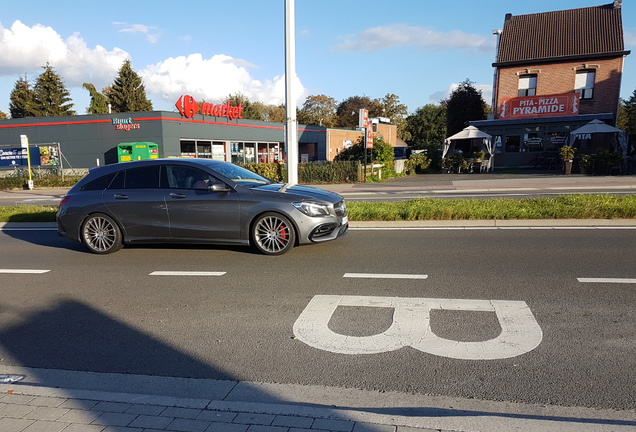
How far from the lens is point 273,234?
755 centimetres

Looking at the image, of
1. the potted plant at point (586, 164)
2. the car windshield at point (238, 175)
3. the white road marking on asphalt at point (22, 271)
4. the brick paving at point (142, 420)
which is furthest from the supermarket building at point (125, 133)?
the brick paving at point (142, 420)

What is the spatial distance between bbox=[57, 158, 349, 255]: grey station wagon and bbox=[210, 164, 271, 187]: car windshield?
0.07 feet

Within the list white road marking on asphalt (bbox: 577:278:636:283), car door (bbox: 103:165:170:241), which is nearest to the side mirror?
car door (bbox: 103:165:170:241)

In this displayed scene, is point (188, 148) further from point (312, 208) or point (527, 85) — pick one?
point (312, 208)

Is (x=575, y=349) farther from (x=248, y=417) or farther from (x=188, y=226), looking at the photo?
(x=188, y=226)

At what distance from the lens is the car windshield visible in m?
7.98

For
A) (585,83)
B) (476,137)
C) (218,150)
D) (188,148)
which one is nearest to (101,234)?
(476,137)

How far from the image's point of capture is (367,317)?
4727mm

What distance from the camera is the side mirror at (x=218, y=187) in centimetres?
754

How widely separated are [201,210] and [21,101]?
71.1 metres

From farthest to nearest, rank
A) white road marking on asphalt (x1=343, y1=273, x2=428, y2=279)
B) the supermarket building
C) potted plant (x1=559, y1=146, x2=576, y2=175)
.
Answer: the supermarket building < potted plant (x1=559, y1=146, x2=576, y2=175) < white road marking on asphalt (x1=343, y1=273, x2=428, y2=279)

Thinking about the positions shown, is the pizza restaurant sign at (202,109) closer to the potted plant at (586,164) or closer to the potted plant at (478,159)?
the potted plant at (478,159)

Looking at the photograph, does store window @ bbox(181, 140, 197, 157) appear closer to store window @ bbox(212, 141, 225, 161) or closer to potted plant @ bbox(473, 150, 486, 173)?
store window @ bbox(212, 141, 225, 161)

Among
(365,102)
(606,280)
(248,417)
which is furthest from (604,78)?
(365,102)
